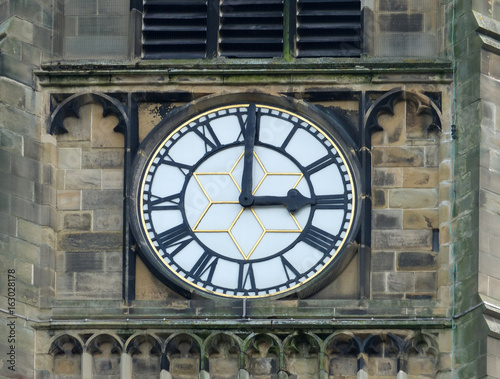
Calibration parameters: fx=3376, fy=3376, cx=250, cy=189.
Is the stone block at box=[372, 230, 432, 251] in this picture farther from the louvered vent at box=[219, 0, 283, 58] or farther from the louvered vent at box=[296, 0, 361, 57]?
the louvered vent at box=[219, 0, 283, 58]

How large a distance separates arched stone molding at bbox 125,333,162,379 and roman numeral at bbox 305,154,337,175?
2323 mm

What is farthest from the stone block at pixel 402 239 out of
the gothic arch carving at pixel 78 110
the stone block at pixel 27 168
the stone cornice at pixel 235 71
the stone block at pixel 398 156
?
the stone block at pixel 27 168

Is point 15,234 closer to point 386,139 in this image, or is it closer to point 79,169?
point 79,169

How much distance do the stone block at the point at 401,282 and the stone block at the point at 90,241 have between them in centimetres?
263

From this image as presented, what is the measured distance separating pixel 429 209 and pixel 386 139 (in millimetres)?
858

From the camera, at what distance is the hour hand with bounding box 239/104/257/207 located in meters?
32.4

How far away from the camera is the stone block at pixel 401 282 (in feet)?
105

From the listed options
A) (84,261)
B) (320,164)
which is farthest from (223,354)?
(320,164)

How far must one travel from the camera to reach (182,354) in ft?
104

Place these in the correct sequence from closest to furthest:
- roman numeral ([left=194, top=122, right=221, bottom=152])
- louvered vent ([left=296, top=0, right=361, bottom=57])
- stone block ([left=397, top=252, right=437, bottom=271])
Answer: stone block ([left=397, top=252, right=437, bottom=271]) → roman numeral ([left=194, top=122, right=221, bottom=152]) → louvered vent ([left=296, top=0, right=361, bottom=57])

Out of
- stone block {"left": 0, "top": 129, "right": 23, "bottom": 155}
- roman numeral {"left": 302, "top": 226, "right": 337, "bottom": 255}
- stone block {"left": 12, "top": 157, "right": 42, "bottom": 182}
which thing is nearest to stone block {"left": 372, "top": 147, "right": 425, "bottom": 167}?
roman numeral {"left": 302, "top": 226, "right": 337, "bottom": 255}

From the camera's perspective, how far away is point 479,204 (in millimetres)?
31891

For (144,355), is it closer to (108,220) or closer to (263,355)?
(263,355)

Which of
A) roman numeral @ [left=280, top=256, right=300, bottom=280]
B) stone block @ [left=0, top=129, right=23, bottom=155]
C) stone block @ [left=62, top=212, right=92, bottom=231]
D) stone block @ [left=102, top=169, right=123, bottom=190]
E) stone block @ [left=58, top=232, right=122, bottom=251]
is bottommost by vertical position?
roman numeral @ [left=280, top=256, right=300, bottom=280]
